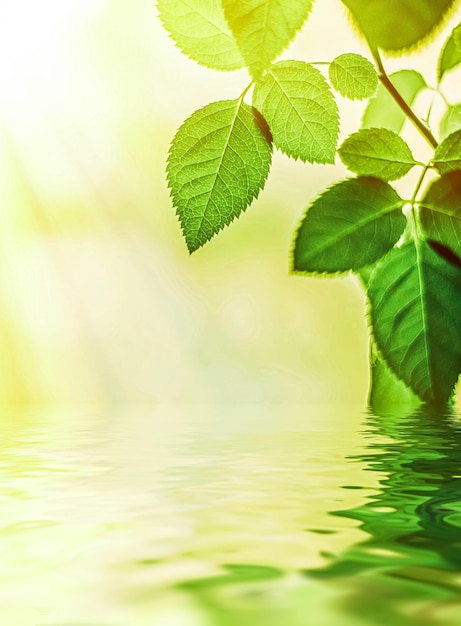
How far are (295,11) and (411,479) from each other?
0.35 ft

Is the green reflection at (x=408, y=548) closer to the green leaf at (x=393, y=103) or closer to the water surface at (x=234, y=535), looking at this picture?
the water surface at (x=234, y=535)

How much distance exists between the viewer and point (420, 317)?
18 centimetres

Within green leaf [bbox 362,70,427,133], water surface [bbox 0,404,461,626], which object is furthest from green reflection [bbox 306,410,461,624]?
green leaf [bbox 362,70,427,133]

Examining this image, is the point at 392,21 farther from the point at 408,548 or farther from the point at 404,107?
the point at 408,548

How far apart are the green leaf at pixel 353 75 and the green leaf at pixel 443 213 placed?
3 centimetres

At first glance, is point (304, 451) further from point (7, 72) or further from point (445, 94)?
point (7, 72)

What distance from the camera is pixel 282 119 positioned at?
193 mm

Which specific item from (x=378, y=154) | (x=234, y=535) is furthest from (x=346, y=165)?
(x=234, y=535)

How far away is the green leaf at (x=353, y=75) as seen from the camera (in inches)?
7.7

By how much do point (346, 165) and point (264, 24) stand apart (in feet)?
0.12

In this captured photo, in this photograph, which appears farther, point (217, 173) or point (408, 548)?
point (217, 173)

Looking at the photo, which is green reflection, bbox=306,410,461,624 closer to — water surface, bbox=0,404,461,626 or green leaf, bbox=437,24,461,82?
water surface, bbox=0,404,461,626

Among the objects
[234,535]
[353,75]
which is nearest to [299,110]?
[353,75]

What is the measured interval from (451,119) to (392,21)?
0.04m
